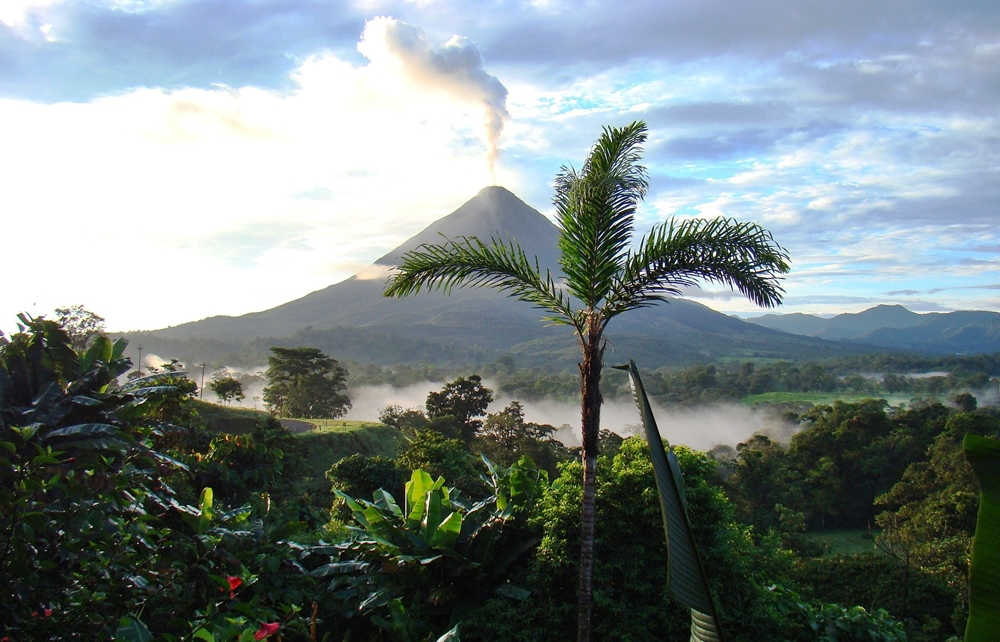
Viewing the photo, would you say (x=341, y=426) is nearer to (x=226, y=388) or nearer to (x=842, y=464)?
(x=226, y=388)

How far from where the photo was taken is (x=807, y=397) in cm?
9138

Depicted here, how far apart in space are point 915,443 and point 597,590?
3579cm

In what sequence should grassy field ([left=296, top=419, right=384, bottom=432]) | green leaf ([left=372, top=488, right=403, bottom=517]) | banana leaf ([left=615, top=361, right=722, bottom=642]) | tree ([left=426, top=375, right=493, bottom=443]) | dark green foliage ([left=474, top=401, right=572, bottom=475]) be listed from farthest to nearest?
tree ([left=426, top=375, right=493, bottom=443]), grassy field ([left=296, top=419, right=384, bottom=432]), dark green foliage ([left=474, top=401, right=572, bottom=475]), green leaf ([left=372, top=488, right=403, bottom=517]), banana leaf ([left=615, top=361, right=722, bottom=642])

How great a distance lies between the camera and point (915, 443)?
3422cm

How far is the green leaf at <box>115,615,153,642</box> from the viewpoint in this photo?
12.5 ft

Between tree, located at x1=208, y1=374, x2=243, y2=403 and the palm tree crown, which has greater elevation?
the palm tree crown

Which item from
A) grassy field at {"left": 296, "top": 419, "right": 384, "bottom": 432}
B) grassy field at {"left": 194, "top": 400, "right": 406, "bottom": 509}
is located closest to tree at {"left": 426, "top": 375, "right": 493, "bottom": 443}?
grassy field at {"left": 194, "top": 400, "right": 406, "bottom": 509}

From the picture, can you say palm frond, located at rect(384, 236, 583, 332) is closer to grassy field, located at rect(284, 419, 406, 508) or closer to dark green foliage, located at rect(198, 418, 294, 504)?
dark green foliage, located at rect(198, 418, 294, 504)

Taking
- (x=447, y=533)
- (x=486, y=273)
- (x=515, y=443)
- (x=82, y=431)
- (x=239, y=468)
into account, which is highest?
(x=486, y=273)

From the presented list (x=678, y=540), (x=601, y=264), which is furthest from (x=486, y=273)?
(x=678, y=540)

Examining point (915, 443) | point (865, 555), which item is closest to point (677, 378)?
point (915, 443)

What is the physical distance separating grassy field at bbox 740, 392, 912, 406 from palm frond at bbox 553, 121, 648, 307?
89040 mm

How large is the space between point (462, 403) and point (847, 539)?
21.7 meters

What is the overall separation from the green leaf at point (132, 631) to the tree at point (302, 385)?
4127 cm
